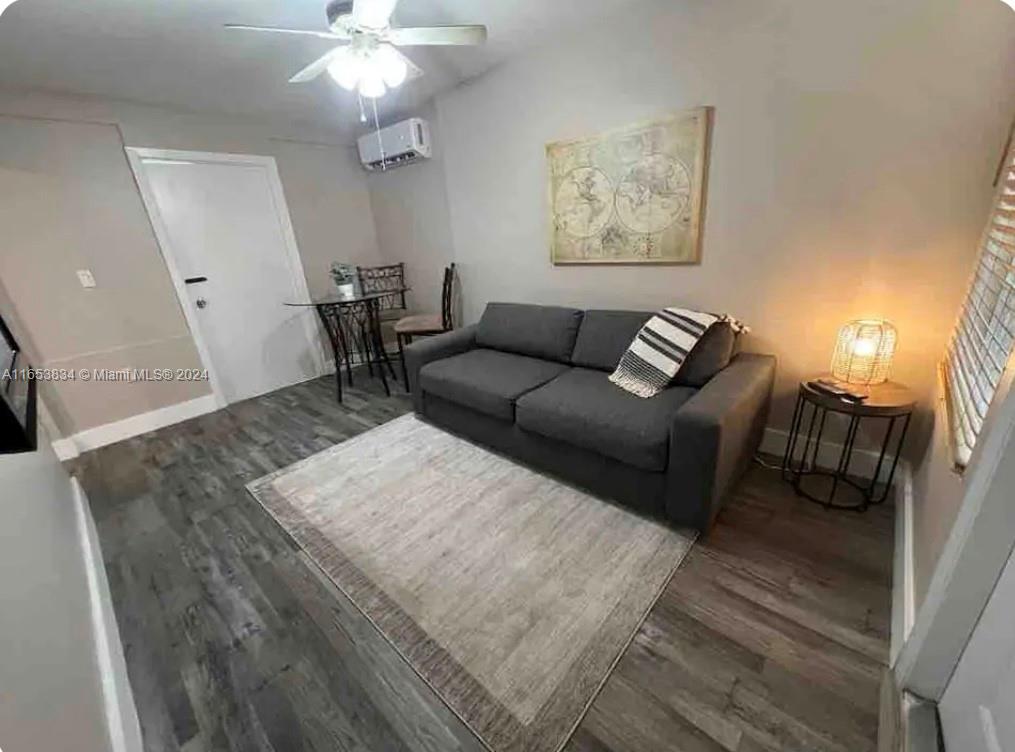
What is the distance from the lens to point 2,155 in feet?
8.20

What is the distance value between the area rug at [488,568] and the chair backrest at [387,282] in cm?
222

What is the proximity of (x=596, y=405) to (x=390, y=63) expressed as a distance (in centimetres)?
187

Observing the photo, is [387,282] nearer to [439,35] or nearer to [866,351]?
[439,35]

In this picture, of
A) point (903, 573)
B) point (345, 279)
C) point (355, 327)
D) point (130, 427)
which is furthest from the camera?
point (355, 327)

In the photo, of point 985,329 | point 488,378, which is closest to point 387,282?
point 488,378

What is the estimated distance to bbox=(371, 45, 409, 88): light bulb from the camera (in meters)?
1.79

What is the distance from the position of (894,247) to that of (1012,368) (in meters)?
1.19

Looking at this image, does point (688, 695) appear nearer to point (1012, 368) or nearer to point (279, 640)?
point (1012, 368)

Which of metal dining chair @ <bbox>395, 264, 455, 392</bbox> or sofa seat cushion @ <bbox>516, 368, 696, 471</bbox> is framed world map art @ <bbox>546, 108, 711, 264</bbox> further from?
metal dining chair @ <bbox>395, 264, 455, 392</bbox>

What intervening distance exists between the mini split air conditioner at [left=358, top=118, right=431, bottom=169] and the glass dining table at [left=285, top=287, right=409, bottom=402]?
1205mm

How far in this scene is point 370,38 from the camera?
1711mm

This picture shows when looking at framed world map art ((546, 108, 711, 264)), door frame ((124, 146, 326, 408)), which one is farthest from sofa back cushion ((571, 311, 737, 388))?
door frame ((124, 146, 326, 408))

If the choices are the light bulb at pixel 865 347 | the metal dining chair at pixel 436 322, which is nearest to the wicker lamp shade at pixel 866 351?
the light bulb at pixel 865 347

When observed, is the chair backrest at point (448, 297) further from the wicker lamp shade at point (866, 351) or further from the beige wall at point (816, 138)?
the wicker lamp shade at point (866, 351)
